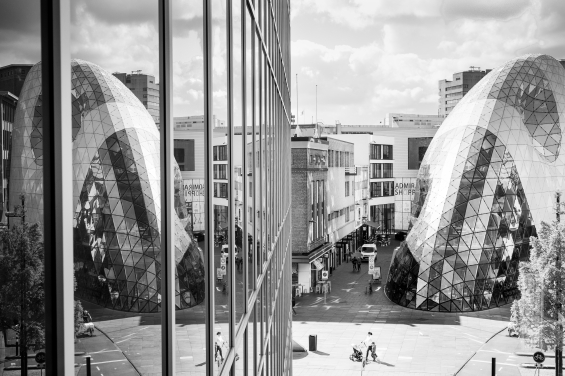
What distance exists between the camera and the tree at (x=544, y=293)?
99.1 ft

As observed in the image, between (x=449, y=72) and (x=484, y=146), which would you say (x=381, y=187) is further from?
(x=449, y=72)

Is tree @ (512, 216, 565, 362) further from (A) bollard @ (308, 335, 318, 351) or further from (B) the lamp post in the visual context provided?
(B) the lamp post

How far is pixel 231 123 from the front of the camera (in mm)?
4879

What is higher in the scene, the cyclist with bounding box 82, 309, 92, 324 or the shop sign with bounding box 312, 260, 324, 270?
the cyclist with bounding box 82, 309, 92, 324

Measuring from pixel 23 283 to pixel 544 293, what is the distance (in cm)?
3261

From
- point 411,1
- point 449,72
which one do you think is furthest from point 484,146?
point 449,72

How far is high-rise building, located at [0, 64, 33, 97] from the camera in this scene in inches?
47.5

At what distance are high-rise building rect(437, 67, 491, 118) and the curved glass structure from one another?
9750cm

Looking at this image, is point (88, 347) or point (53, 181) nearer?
point (53, 181)

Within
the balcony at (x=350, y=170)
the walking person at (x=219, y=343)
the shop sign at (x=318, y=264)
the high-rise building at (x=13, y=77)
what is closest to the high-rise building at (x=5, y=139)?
the high-rise building at (x=13, y=77)

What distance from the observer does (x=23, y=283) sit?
1.25 m

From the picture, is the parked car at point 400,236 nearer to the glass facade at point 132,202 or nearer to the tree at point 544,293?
the tree at point 544,293

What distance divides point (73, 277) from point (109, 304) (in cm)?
30

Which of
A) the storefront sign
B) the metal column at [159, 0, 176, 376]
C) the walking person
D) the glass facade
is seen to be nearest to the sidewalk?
the walking person
